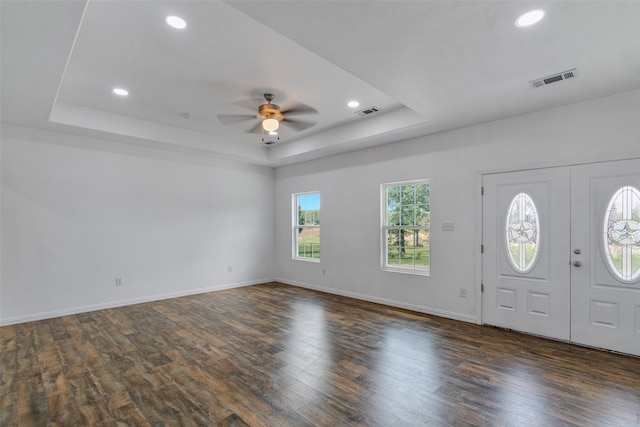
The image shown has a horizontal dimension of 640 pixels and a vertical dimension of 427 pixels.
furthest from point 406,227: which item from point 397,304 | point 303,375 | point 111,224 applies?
point 111,224

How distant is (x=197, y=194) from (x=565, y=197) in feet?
19.3

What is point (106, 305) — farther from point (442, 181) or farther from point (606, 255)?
point (606, 255)

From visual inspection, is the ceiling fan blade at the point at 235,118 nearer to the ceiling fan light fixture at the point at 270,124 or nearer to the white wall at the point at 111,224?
the ceiling fan light fixture at the point at 270,124

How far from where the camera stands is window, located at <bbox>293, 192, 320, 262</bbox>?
661 centimetres

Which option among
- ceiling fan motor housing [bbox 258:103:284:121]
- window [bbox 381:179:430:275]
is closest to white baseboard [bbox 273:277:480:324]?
window [bbox 381:179:430:275]

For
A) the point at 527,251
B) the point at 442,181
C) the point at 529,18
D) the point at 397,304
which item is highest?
the point at 529,18

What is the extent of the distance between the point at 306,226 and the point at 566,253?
14.9 feet

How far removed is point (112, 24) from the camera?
8.12 ft

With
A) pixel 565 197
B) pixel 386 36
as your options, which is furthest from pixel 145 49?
pixel 565 197

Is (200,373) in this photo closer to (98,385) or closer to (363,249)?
(98,385)

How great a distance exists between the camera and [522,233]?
12.7ft

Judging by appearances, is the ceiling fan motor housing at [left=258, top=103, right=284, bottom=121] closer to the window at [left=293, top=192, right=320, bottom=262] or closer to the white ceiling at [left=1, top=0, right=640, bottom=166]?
the white ceiling at [left=1, top=0, right=640, bottom=166]

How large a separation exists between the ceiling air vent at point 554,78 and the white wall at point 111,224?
17.8ft

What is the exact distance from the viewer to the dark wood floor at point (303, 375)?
2186 millimetres
